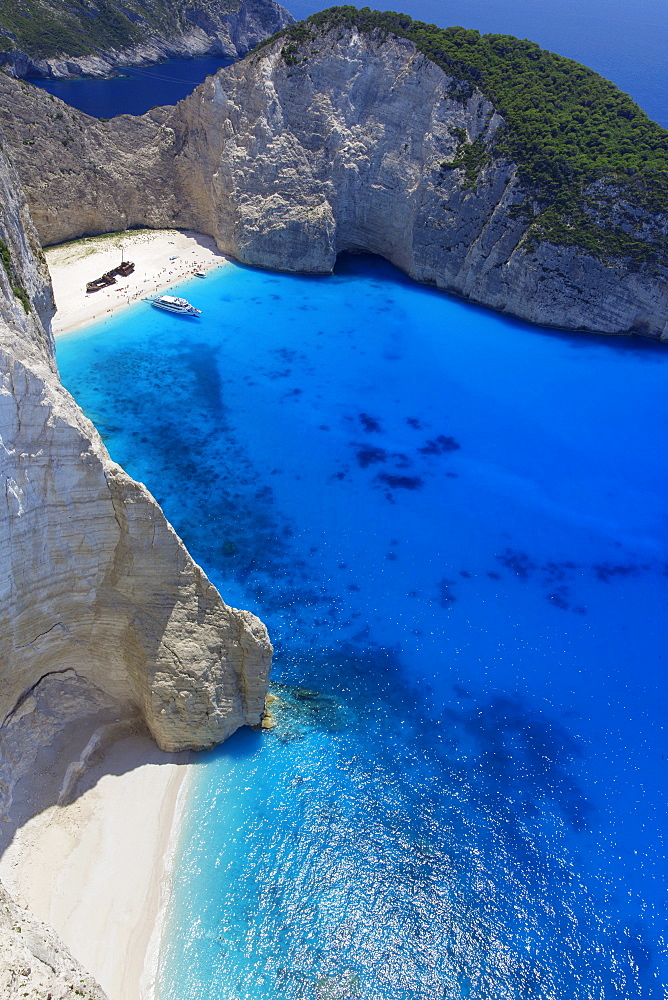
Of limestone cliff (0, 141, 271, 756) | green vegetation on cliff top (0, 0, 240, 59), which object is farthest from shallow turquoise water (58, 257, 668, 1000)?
green vegetation on cliff top (0, 0, 240, 59)

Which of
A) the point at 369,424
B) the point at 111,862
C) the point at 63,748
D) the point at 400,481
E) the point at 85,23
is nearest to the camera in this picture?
the point at 111,862

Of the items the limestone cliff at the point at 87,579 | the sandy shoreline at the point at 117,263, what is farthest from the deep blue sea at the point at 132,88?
the limestone cliff at the point at 87,579

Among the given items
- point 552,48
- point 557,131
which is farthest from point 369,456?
point 552,48

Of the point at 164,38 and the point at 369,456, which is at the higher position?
the point at 164,38

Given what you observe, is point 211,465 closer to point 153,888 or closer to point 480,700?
point 480,700

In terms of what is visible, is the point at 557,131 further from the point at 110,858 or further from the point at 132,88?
the point at 132,88

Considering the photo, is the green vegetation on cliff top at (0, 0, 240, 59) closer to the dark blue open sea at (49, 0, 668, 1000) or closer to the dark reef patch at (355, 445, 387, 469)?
the dark blue open sea at (49, 0, 668, 1000)
